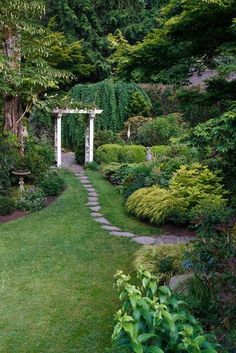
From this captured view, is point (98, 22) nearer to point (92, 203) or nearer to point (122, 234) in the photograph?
point (92, 203)

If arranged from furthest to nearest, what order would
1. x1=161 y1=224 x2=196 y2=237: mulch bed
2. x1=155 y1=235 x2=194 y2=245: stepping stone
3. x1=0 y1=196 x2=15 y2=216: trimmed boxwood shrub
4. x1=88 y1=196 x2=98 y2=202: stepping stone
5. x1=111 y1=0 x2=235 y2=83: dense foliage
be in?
x1=88 y1=196 x2=98 y2=202: stepping stone
x1=0 y1=196 x2=15 y2=216: trimmed boxwood shrub
x1=161 y1=224 x2=196 y2=237: mulch bed
x1=155 y1=235 x2=194 y2=245: stepping stone
x1=111 y1=0 x2=235 y2=83: dense foliage

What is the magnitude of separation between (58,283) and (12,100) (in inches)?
269

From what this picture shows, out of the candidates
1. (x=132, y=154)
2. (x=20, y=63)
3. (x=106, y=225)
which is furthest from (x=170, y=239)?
(x=132, y=154)

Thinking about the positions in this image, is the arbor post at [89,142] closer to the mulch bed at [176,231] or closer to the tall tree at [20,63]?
the tall tree at [20,63]

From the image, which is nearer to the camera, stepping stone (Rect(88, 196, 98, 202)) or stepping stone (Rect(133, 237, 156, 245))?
stepping stone (Rect(133, 237, 156, 245))

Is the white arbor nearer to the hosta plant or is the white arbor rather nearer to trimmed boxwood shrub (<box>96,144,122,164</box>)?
trimmed boxwood shrub (<box>96,144,122,164</box>)

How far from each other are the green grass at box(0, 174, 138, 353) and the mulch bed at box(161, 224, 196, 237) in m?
1.01

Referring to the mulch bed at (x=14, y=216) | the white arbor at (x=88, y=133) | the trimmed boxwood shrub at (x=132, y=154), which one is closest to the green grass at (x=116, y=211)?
the mulch bed at (x=14, y=216)

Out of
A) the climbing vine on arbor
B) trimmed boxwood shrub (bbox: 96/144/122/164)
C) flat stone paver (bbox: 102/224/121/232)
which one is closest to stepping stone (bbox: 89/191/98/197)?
flat stone paver (bbox: 102/224/121/232)

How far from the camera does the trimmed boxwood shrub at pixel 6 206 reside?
29.0 feet

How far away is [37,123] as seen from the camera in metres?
18.4

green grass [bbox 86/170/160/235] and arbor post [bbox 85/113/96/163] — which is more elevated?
arbor post [bbox 85/113/96/163]

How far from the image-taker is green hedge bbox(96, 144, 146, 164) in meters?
14.8

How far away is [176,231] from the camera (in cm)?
783
